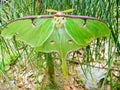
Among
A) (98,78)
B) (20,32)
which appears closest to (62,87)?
(98,78)

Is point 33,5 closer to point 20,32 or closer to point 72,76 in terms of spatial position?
point 20,32

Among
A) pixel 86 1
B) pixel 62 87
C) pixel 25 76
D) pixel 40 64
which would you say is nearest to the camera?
pixel 86 1

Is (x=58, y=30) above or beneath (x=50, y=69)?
above

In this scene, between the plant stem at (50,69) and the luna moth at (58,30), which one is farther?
the plant stem at (50,69)

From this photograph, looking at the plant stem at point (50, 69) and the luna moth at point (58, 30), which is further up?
the luna moth at point (58, 30)

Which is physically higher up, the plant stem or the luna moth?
the luna moth

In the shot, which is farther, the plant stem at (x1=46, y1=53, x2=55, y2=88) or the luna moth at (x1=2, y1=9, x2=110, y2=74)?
the plant stem at (x1=46, y1=53, x2=55, y2=88)

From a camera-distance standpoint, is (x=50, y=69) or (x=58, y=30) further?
(x=50, y=69)

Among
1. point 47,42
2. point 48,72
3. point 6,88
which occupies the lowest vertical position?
point 6,88
